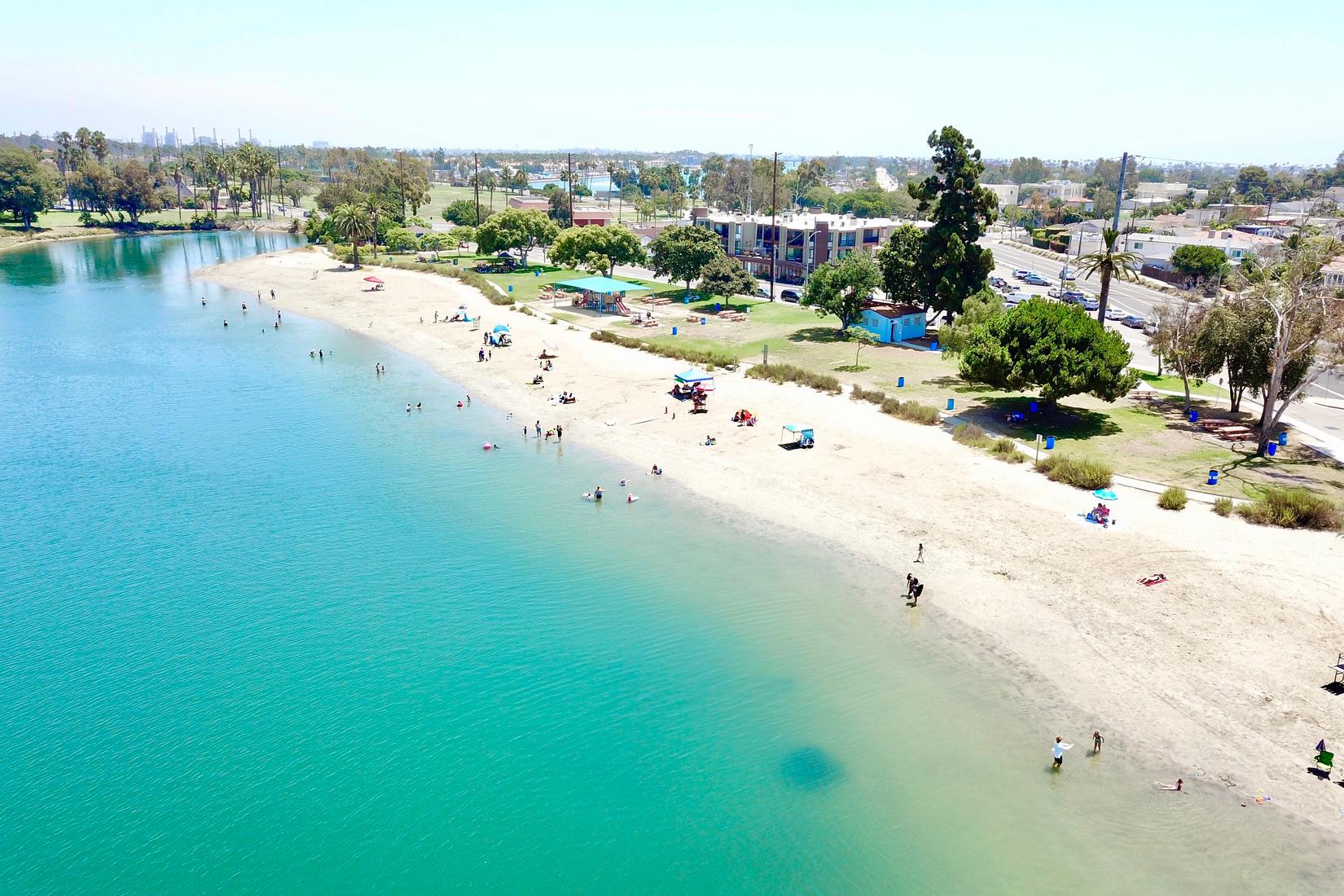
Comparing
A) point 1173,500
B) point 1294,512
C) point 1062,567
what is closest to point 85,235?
point 1062,567

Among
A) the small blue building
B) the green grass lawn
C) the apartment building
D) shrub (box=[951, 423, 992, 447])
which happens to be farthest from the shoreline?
the green grass lawn

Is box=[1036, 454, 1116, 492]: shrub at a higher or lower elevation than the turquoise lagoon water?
higher

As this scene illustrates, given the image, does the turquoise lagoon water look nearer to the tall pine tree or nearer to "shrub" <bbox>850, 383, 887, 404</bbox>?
"shrub" <bbox>850, 383, 887, 404</bbox>

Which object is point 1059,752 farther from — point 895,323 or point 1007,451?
point 895,323

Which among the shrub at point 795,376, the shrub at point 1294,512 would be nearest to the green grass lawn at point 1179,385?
the shrub at point 1294,512

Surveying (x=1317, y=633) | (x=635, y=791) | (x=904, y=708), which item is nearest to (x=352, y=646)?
(x=635, y=791)

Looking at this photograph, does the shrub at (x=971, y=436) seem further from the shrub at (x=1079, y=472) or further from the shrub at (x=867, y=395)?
the shrub at (x=867, y=395)
